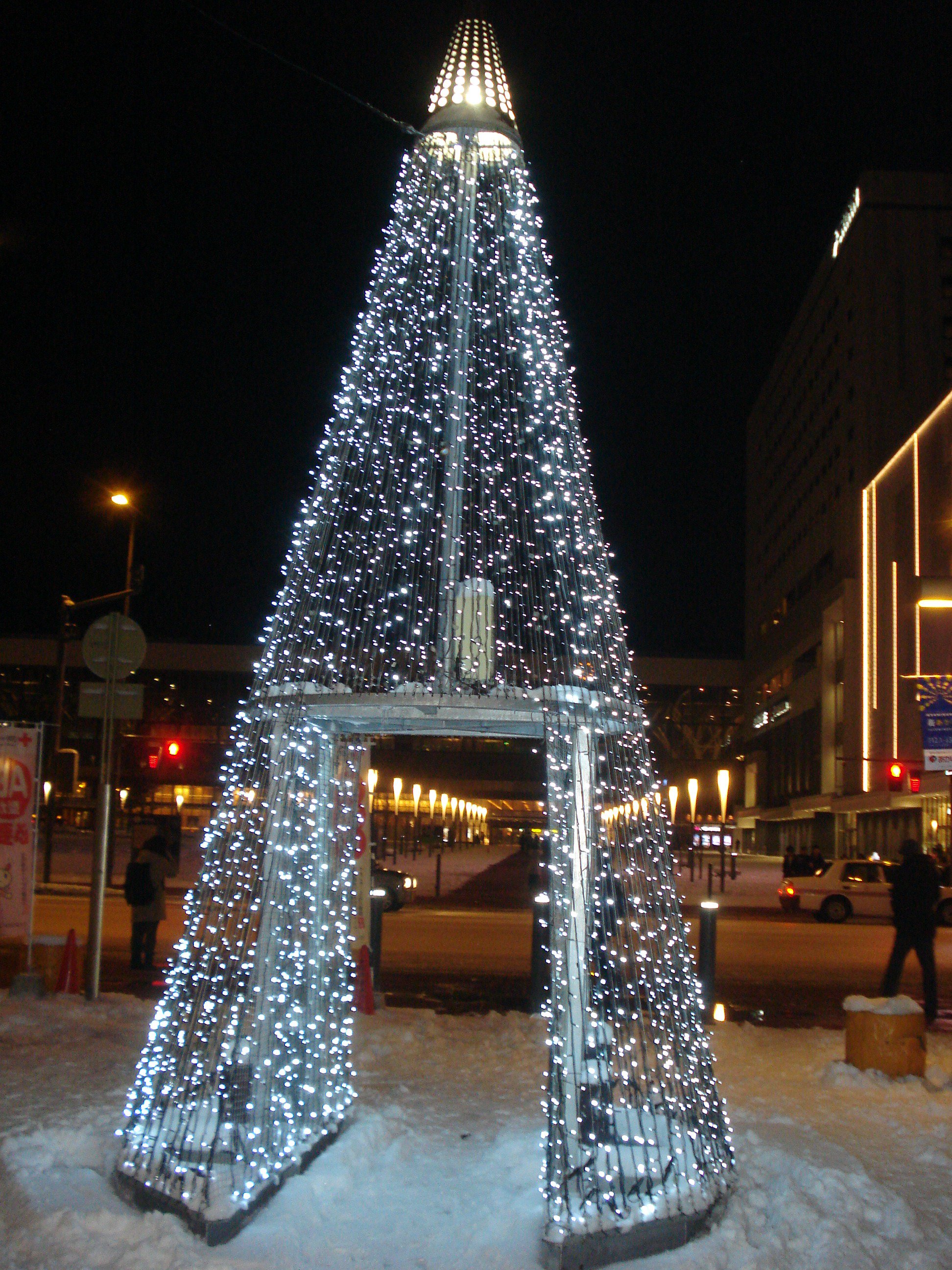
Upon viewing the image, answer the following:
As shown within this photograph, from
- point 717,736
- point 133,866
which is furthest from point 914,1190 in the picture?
point 717,736

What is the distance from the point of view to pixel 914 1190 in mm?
5469

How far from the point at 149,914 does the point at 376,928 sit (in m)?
3.21

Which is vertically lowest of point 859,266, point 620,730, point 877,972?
point 877,972

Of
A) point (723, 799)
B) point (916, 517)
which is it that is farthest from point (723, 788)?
point (916, 517)

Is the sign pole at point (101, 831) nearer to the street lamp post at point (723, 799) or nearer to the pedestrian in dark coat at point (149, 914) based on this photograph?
the pedestrian in dark coat at point (149, 914)

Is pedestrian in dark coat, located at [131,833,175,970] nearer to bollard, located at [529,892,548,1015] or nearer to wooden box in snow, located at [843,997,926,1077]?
bollard, located at [529,892,548,1015]

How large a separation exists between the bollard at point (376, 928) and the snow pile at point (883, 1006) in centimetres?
432

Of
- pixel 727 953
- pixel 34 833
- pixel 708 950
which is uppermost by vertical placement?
pixel 34 833

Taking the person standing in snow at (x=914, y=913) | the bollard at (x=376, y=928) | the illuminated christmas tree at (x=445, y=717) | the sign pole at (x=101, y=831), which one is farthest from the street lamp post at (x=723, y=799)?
the illuminated christmas tree at (x=445, y=717)

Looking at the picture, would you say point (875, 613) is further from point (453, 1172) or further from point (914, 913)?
point (453, 1172)

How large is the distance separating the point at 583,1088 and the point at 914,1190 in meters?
1.78

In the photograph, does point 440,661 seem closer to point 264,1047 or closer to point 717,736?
point 264,1047

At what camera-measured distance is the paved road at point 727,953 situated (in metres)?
12.5

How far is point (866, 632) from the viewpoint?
4409 cm
